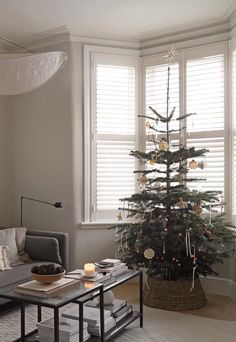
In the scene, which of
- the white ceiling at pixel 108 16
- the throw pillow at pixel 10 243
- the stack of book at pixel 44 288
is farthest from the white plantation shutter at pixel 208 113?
the stack of book at pixel 44 288

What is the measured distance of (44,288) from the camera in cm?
269

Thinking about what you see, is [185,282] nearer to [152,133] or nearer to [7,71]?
[152,133]

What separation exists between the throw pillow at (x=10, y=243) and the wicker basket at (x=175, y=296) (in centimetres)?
146

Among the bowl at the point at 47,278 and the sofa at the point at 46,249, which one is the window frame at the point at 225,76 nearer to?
the sofa at the point at 46,249

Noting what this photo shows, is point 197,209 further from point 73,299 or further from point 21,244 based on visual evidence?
point 21,244

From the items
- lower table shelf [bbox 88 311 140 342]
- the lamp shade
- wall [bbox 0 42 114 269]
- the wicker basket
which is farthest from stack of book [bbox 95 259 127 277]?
the lamp shade

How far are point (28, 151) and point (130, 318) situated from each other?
2561 millimetres

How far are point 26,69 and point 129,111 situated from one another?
7.97 ft

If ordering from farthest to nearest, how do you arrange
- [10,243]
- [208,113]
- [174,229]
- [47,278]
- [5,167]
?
[5,167] < [208,113] < [10,243] < [174,229] < [47,278]

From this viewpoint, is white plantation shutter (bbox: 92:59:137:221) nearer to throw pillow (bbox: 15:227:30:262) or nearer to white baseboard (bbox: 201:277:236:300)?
throw pillow (bbox: 15:227:30:262)

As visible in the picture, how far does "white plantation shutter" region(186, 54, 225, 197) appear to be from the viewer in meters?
4.43

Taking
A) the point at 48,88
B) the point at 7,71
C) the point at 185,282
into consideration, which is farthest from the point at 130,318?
the point at 48,88

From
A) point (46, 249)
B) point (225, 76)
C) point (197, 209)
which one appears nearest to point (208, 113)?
point (225, 76)

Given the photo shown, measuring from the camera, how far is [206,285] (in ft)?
14.8
